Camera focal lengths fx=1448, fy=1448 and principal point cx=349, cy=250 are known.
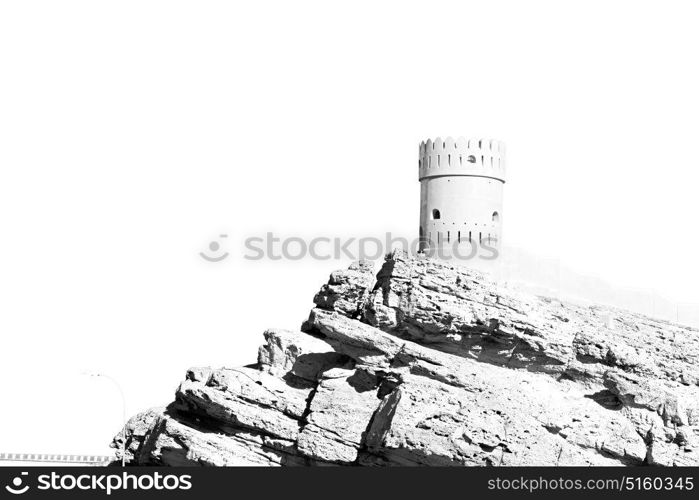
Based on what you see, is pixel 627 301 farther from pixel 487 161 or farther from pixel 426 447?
pixel 426 447

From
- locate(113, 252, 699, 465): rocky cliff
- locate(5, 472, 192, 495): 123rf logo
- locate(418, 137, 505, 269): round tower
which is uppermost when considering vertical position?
locate(418, 137, 505, 269): round tower

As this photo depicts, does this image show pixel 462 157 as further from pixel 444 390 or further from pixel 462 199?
pixel 444 390

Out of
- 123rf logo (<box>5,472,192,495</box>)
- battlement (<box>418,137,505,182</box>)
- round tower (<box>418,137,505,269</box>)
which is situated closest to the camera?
123rf logo (<box>5,472,192,495</box>)

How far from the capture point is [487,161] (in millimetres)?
69375

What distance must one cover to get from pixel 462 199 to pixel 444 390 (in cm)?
1440

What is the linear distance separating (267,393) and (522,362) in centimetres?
1044

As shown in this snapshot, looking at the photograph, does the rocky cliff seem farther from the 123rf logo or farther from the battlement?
the battlement

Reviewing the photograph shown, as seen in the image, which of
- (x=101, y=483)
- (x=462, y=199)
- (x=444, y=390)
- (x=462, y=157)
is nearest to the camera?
(x=101, y=483)

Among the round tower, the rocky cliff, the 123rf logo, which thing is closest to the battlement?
→ the round tower

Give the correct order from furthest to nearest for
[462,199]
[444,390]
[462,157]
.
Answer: [462,157] < [462,199] < [444,390]

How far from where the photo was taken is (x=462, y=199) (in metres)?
68.6

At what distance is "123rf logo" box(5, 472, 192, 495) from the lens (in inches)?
2031

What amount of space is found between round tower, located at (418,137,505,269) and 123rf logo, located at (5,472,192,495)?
68.8 ft

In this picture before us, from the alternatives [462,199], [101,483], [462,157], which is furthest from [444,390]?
[462,157]
